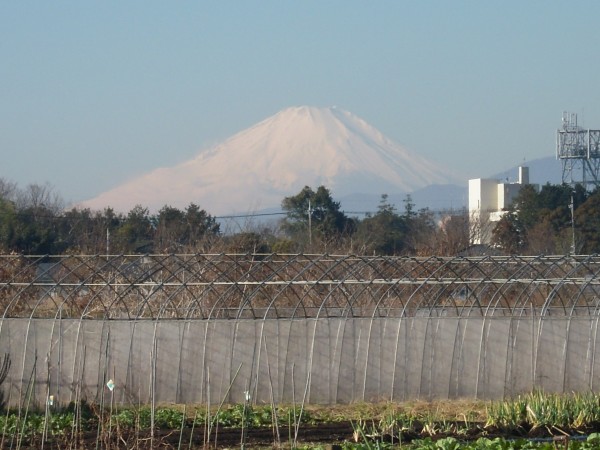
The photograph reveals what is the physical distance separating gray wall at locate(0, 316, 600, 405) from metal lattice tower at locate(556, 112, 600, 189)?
156 feet

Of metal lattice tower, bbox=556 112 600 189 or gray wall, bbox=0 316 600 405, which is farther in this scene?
metal lattice tower, bbox=556 112 600 189

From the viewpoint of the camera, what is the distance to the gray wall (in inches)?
786

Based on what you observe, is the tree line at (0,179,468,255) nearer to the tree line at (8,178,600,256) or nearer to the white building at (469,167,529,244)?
the tree line at (8,178,600,256)

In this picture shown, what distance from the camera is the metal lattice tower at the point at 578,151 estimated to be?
6675 cm

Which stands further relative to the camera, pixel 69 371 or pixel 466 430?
pixel 69 371

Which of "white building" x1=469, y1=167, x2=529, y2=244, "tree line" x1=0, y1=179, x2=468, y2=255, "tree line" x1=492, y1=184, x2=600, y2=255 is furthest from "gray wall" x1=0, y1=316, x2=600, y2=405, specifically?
"white building" x1=469, y1=167, x2=529, y2=244

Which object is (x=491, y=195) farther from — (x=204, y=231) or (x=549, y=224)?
(x=204, y=231)

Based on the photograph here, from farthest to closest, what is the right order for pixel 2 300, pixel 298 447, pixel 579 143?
pixel 579 143, pixel 2 300, pixel 298 447

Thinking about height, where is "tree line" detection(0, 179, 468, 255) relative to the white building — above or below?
below

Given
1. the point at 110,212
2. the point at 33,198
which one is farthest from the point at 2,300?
the point at 33,198

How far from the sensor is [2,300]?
90.2 feet

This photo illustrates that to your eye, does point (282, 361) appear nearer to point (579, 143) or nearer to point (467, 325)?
point (467, 325)

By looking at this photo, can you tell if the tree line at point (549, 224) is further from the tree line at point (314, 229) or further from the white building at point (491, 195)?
the white building at point (491, 195)

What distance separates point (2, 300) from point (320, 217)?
30854mm
